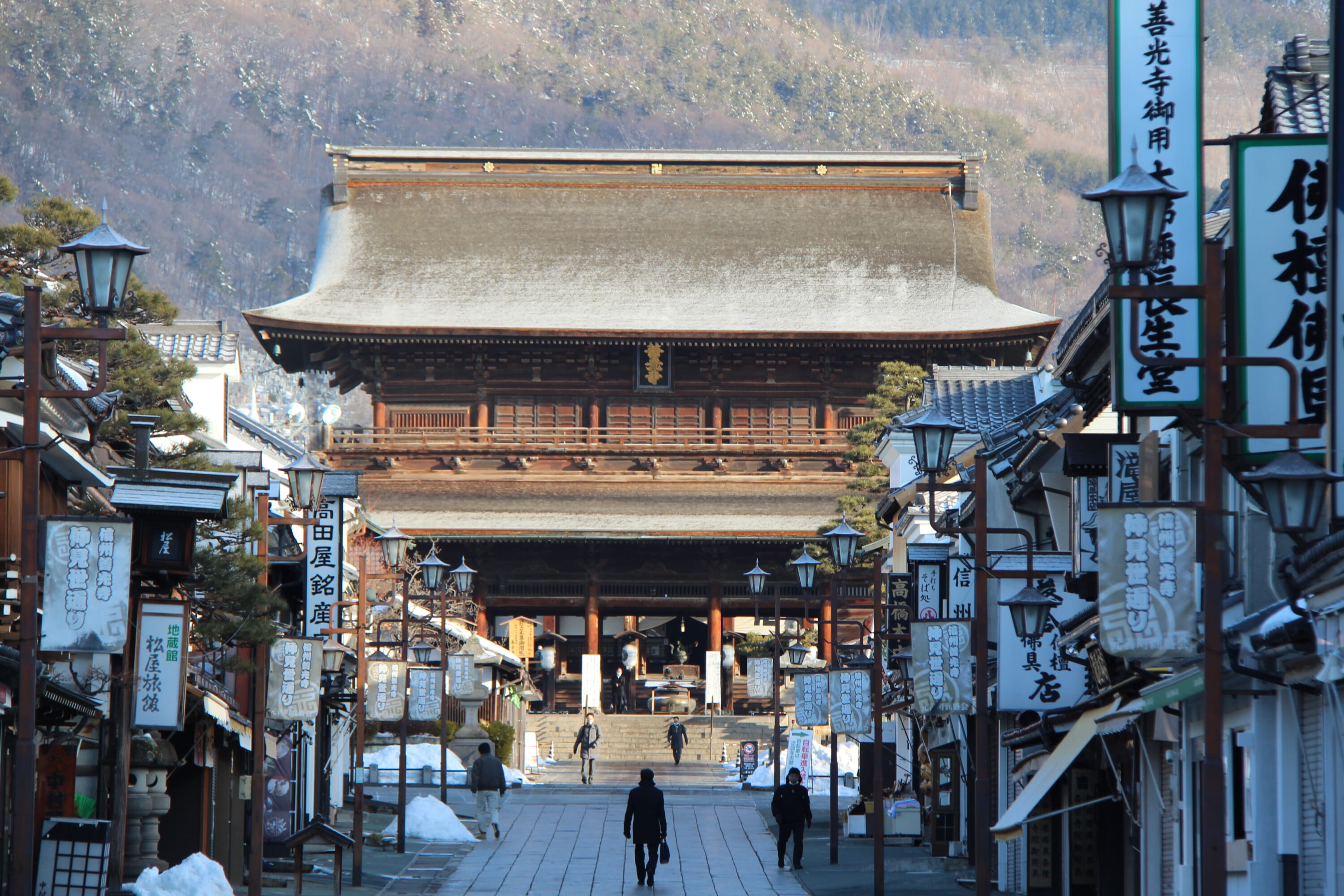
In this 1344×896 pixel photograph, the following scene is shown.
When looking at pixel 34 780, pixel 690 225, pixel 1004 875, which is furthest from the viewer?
pixel 690 225

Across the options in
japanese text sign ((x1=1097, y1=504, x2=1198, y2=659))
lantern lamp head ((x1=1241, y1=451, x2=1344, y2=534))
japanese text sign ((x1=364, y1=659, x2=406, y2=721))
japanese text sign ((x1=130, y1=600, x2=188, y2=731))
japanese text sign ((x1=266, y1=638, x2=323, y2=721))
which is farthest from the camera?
japanese text sign ((x1=364, y1=659, x2=406, y2=721))

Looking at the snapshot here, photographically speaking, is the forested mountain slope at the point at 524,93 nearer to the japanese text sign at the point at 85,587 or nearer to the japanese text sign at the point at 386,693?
the japanese text sign at the point at 386,693

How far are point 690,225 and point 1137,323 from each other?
138 ft

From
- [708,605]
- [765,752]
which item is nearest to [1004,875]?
[765,752]

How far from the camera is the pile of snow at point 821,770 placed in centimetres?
3647

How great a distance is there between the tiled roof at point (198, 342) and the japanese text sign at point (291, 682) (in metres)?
10.7

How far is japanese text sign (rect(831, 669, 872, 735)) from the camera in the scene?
25406 mm

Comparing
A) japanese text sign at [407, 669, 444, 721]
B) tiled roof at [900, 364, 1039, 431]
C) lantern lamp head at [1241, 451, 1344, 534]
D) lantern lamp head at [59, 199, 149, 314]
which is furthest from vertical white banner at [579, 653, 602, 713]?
lantern lamp head at [1241, 451, 1344, 534]

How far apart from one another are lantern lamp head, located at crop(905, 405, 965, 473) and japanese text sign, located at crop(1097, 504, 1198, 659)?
4.90 metres

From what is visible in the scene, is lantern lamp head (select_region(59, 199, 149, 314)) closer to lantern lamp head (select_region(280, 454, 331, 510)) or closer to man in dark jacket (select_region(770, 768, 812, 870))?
lantern lamp head (select_region(280, 454, 331, 510))

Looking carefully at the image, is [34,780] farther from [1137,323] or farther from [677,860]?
[677,860]

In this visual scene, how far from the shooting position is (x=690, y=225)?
5138cm

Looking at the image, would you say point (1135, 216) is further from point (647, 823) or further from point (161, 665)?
point (647, 823)

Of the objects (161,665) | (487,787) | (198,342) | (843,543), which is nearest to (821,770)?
(487,787)
